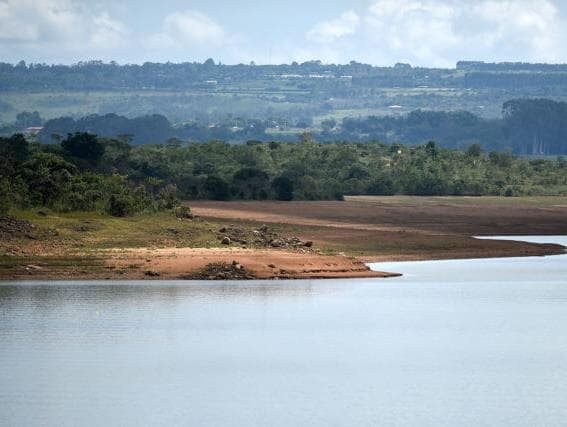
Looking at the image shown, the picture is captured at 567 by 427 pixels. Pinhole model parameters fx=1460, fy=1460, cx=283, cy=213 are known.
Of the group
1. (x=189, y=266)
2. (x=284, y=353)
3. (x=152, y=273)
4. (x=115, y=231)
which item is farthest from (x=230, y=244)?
(x=284, y=353)

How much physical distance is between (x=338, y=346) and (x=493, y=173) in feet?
278

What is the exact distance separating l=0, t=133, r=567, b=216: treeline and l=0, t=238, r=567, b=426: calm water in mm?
12321

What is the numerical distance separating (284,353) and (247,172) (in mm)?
62105

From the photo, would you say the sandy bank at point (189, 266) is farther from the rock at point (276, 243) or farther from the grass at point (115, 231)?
the rock at point (276, 243)

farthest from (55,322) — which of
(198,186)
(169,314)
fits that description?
(198,186)

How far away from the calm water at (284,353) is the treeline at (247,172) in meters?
12.3

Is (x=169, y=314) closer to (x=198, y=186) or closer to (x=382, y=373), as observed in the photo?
(x=382, y=373)

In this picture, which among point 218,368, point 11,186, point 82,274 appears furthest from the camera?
point 11,186

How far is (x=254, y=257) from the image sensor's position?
177 ft

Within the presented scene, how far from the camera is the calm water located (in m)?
28.6

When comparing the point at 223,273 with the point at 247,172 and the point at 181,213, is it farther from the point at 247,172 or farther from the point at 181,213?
the point at 247,172

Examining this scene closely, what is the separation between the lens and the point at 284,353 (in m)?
35.8

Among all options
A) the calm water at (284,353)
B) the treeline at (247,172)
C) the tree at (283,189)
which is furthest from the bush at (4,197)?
the tree at (283,189)

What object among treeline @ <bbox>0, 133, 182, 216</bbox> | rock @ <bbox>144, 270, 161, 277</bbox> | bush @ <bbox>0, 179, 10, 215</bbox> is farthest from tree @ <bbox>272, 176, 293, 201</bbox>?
rock @ <bbox>144, 270, 161, 277</bbox>
